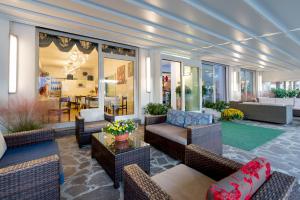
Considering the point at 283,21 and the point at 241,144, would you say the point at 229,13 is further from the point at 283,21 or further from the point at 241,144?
the point at 241,144

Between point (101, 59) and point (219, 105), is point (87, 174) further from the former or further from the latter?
point (219, 105)

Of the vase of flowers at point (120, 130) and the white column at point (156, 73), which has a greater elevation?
the white column at point (156, 73)

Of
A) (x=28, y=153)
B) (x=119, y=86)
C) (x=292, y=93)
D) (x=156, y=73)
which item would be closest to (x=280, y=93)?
(x=292, y=93)

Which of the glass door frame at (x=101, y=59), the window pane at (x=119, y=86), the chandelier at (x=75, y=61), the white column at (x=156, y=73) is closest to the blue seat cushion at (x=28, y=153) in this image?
the glass door frame at (x=101, y=59)

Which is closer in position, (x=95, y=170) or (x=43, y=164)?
(x=43, y=164)

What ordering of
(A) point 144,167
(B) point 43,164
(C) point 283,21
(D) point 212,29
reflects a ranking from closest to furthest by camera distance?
(B) point 43,164, (A) point 144,167, (C) point 283,21, (D) point 212,29

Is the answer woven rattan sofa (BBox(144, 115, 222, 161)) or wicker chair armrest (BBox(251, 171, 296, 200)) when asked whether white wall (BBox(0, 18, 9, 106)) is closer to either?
Answer: woven rattan sofa (BBox(144, 115, 222, 161))

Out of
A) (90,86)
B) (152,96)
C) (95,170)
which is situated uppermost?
(90,86)

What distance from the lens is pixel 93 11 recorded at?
2.92 m

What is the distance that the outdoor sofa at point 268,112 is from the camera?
556 centimetres

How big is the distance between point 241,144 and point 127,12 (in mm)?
3787

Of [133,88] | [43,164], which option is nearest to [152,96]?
[133,88]

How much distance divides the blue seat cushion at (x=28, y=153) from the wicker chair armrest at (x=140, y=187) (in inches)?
36.4

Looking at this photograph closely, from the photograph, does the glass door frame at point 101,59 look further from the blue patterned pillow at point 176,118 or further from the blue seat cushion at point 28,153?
the blue seat cushion at point 28,153
